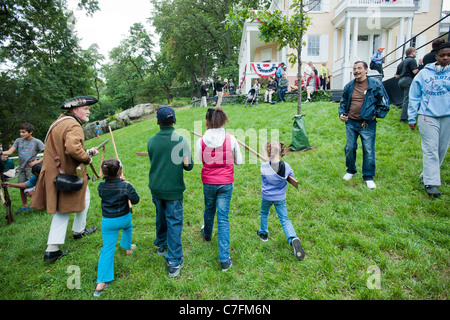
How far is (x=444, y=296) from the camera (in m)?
2.15

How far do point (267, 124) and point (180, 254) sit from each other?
714 cm

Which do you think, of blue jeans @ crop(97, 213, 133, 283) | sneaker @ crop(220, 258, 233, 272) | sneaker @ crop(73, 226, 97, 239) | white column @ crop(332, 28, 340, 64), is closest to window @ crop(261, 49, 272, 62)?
white column @ crop(332, 28, 340, 64)

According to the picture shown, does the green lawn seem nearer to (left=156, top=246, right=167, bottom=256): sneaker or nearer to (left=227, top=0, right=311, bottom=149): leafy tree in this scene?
(left=156, top=246, right=167, bottom=256): sneaker

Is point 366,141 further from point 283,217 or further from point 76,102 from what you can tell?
point 76,102

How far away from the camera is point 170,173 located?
2699 mm

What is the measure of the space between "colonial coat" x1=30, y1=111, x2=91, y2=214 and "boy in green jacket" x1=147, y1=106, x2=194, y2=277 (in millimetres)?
1149

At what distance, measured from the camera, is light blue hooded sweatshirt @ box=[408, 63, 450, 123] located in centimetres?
364

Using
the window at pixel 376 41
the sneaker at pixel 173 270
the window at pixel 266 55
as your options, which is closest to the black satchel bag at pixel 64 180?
the sneaker at pixel 173 270

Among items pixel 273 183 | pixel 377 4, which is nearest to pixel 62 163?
pixel 273 183

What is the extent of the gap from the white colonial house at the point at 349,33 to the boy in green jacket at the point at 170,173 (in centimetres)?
1458

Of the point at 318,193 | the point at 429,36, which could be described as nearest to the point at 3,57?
the point at 318,193

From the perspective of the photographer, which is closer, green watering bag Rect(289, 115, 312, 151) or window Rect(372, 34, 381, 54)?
green watering bag Rect(289, 115, 312, 151)

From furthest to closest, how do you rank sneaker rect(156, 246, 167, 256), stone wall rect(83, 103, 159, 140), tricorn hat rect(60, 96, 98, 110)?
stone wall rect(83, 103, 159, 140)
tricorn hat rect(60, 96, 98, 110)
sneaker rect(156, 246, 167, 256)
